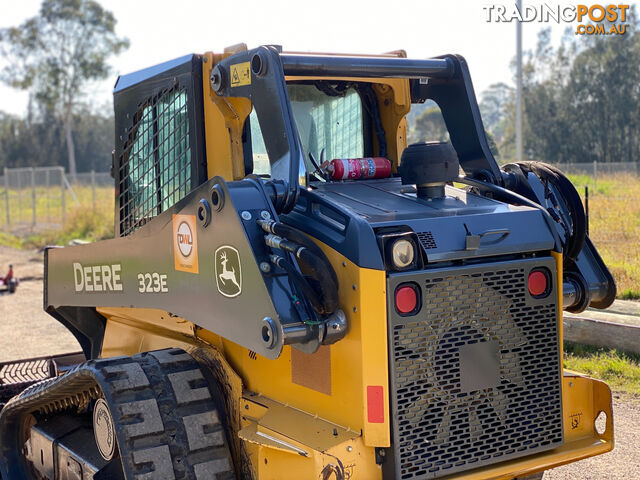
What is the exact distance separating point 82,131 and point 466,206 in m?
58.5

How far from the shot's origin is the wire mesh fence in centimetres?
2353

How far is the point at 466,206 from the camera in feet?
12.3

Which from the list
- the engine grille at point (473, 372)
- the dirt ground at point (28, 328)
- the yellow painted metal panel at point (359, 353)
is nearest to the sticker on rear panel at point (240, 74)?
the yellow painted metal panel at point (359, 353)

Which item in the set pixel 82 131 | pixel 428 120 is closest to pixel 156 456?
pixel 428 120

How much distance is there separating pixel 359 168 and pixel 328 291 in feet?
3.99

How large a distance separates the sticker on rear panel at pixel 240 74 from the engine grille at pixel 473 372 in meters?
1.24

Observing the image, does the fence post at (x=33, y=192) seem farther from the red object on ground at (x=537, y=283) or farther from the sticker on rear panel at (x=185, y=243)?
the red object on ground at (x=537, y=283)

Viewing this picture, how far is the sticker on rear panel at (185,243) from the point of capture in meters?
3.67

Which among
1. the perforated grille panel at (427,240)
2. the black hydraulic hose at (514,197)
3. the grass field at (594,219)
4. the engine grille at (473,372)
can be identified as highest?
the black hydraulic hose at (514,197)

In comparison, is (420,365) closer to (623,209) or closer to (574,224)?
(574,224)

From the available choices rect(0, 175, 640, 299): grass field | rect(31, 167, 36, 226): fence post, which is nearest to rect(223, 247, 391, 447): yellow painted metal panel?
rect(0, 175, 640, 299): grass field

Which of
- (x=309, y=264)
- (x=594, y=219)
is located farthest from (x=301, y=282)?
(x=594, y=219)

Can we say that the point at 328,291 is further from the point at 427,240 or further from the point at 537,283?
the point at 537,283

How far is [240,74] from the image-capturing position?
12.4 feet
